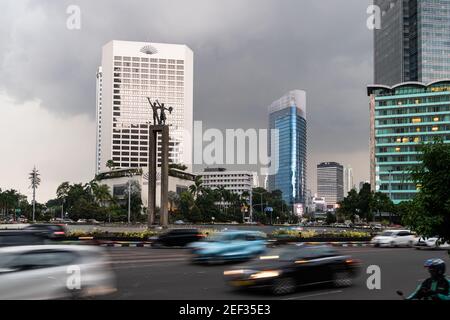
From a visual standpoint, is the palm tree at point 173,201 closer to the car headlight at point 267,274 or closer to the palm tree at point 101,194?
the palm tree at point 101,194

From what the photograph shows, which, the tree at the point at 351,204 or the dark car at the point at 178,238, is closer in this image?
the dark car at the point at 178,238

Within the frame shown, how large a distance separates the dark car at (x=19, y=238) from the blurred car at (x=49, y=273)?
29.2 ft

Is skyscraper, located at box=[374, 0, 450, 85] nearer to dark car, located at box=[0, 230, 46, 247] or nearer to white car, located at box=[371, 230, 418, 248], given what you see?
white car, located at box=[371, 230, 418, 248]

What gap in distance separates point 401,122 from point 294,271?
14516 cm

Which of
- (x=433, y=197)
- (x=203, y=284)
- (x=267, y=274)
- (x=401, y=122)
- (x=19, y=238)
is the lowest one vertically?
(x=203, y=284)

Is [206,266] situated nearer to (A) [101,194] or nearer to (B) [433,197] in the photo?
(B) [433,197]

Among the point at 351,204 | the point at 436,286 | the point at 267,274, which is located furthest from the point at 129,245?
the point at 351,204

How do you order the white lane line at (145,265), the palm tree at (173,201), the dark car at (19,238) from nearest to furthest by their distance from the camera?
1. the dark car at (19,238)
2. the white lane line at (145,265)
3. the palm tree at (173,201)

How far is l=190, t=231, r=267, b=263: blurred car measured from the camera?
70.0ft

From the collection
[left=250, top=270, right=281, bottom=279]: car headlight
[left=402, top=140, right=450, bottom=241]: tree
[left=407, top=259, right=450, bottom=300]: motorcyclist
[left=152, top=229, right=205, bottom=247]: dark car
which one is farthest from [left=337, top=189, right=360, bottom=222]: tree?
[left=407, top=259, right=450, bottom=300]: motorcyclist

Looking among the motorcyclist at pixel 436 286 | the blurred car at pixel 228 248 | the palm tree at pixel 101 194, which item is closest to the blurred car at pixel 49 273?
the motorcyclist at pixel 436 286

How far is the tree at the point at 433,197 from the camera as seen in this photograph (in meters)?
8.24

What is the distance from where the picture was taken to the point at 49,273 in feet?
32.7
